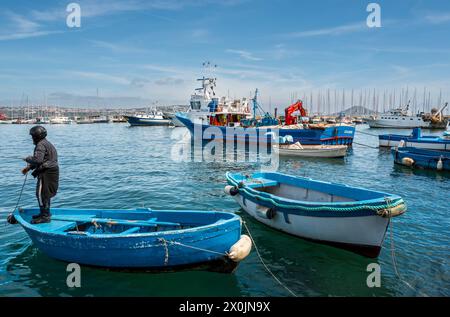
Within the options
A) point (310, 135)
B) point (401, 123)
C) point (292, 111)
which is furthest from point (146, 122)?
point (401, 123)

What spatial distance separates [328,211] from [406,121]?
3203 inches

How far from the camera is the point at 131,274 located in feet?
23.1

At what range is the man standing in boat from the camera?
23.0 feet

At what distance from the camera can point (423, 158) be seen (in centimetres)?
2173

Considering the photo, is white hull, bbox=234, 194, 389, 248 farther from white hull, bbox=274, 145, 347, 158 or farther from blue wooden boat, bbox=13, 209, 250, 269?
white hull, bbox=274, 145, 347, 158

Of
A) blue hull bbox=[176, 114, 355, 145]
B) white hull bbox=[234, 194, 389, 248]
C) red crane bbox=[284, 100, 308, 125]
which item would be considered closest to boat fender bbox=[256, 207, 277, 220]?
white hull bbox=[234, 194, 389, 248]

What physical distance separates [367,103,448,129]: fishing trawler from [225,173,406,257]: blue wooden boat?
3082 inches

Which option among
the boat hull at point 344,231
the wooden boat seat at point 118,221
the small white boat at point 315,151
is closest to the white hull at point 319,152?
the small white boat at point 315,151

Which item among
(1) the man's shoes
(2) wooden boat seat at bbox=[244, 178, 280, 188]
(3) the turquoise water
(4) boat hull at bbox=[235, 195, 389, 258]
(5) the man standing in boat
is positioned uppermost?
(5) the man standing in boat

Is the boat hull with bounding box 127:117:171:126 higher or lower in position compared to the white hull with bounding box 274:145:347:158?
higher

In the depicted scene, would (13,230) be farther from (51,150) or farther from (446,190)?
(446,190)

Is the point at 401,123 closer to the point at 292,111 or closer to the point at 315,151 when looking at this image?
the point at 292,111
